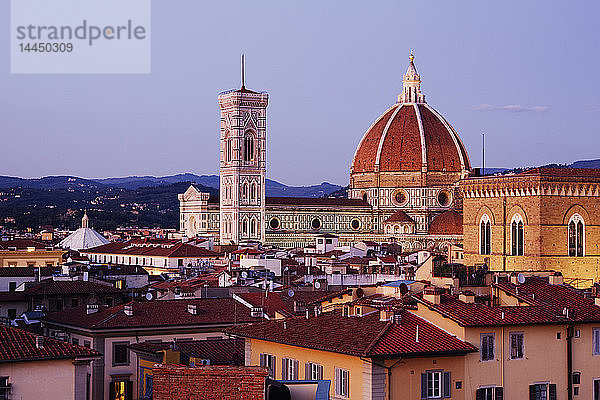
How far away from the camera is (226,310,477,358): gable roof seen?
20.7 metres

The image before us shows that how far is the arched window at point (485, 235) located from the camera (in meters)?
66.0

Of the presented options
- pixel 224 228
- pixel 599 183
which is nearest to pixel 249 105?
pixel 224 228

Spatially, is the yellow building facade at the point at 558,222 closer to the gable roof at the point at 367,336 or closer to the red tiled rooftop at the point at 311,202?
the gable roof at the point at 367,336

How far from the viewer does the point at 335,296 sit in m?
28.3

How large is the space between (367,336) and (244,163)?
114 metres

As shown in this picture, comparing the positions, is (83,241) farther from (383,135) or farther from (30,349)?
(30,349)

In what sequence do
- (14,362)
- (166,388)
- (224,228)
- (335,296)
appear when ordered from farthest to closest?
(224,228) < (335,296) < (14,362) < (166,388)

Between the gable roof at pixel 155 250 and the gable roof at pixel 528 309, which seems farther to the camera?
the gable roof at pixel 155 250

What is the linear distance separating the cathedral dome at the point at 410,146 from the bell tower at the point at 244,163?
15499 mm

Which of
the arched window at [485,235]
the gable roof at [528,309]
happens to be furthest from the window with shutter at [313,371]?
the arched window at [485,235]

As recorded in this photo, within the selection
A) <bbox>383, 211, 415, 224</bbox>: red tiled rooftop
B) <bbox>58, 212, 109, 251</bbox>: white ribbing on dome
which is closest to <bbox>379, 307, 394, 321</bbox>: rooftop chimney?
<bbox>58, 212, 109, 251</bbox>: white ribbing on dome

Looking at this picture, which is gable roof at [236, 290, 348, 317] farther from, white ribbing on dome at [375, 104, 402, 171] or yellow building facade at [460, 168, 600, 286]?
white ribbing on dome at [375, 104, 402, 171]

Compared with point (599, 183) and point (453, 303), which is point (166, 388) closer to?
point (453, 303)

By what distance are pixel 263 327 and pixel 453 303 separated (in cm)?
378
